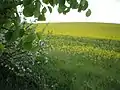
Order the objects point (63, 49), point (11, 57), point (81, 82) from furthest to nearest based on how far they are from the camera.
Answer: point (63, 49) → point (81, 82) → point (11, 57)

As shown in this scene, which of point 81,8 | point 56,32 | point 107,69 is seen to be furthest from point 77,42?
point 81,8

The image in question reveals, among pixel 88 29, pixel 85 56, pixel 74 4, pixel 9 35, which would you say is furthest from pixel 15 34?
pixel 88 29

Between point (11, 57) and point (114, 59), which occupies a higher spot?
point (11, 57)

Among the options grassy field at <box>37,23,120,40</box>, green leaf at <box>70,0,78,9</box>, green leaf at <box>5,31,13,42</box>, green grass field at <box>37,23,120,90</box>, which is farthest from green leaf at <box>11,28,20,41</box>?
grassy field at <box>37,23,120,40</box>

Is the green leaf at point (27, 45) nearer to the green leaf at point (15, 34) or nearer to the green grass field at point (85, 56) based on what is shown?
the green leaf at point (15, 34)

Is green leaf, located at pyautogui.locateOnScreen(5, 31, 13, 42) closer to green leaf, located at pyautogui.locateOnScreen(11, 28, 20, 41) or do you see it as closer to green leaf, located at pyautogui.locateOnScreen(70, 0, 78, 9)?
green leaf, located at pyautogui.locateOnScreen(11, 28, 20, 41)

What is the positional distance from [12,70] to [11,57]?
21cm

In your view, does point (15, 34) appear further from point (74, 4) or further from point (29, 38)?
point (74, 4)

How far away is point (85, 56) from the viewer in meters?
4.30

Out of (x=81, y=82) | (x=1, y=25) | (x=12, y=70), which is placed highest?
(x=1, y=25)

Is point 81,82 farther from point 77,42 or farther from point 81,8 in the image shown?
point 81,8

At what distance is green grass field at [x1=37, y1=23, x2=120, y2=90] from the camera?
3908mm

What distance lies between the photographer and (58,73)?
13.2 feet

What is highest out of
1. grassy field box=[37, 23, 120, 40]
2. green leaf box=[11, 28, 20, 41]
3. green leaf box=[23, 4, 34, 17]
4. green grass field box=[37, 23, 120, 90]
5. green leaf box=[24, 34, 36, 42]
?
green leaf box=[23, 4, 34, 17]
